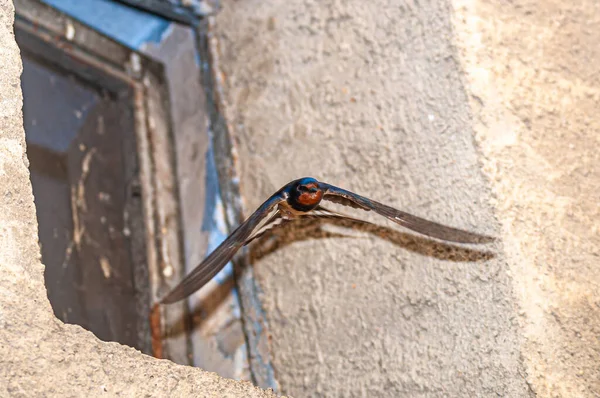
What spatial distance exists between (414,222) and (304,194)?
16 centimetres

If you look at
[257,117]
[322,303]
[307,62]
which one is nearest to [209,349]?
[322,303]

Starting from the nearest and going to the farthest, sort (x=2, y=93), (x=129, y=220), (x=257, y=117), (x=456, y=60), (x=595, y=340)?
1. (x=2, y=93)
2. (x=595, y=340)
3. (x=456, y=60)
4. (x=257, y=117)
5. (x=129, y=220)

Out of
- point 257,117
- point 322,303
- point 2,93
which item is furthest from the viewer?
point 257,117

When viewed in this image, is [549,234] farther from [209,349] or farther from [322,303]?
[209,349]

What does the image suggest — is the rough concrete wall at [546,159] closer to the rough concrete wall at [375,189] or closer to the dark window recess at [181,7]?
the rough concrete wall at [375,189]

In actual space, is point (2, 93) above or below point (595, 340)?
above

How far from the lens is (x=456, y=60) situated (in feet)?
3.26

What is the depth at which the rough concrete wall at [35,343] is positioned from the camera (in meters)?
0.65

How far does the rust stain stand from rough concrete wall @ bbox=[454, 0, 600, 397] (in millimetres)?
744

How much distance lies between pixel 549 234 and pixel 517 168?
0.10 meters

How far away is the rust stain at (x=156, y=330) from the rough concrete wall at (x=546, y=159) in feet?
2.44

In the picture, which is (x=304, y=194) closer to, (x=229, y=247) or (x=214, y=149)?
(x=229, y=247)

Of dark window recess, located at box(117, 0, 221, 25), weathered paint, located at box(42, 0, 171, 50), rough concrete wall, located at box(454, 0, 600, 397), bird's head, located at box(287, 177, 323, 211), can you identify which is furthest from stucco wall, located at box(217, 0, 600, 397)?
weathered paint, located at box(42, 0, 171, 50)

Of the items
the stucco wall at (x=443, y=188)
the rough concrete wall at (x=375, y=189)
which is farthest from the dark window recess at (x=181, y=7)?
the stucco wall at (x=443, y=188)
